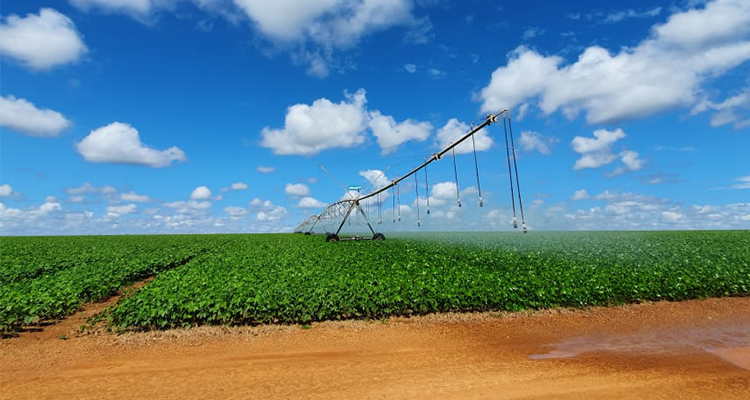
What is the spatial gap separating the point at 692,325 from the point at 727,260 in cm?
1496

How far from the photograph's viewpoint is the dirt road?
→ 715 centimetres

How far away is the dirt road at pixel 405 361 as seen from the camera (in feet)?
23.5

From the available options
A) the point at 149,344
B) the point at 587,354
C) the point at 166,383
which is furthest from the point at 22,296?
the point at 587,354

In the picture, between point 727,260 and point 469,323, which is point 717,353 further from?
point 727,260

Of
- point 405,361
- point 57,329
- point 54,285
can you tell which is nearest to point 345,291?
point 405,361

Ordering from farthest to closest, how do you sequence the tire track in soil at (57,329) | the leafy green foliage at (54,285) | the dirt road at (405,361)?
1. the leafy green foliage at (54,285)
2. the tire track in soil at (57,329)
3. the dirt road at (405,361)

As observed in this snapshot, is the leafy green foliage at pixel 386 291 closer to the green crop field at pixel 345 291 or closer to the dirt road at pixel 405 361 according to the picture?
the green crop field at pixel 345 291

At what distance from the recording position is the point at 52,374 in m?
8.12

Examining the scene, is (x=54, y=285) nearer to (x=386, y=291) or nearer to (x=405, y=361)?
(x=386, y=291)

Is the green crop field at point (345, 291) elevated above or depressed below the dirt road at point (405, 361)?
above

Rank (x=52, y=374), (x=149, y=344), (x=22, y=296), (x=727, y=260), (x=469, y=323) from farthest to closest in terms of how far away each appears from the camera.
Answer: (x=727, y=260), (x=22, y=296), (x=469, y=323), (x=149, y=344), (x=52, y=374)

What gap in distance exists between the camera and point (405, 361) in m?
8.47

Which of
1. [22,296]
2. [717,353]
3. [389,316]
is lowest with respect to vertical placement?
[717,353]

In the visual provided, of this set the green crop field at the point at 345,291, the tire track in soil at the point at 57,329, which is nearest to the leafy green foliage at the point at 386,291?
the green crop field at the point at 345,291
